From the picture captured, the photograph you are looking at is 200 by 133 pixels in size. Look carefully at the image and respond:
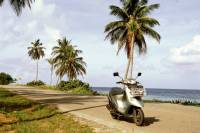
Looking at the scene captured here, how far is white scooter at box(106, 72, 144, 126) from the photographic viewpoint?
10.6 metres

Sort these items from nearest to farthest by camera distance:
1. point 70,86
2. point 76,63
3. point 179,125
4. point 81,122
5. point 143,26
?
point 179,125, point 81,122, point 143,26, point 70,86, point 76,63

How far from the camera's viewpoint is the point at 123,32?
34.8 meters

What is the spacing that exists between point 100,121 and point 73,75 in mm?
45047

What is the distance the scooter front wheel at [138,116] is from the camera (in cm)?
1045

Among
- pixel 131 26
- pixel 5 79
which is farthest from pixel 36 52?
pixel 131 26

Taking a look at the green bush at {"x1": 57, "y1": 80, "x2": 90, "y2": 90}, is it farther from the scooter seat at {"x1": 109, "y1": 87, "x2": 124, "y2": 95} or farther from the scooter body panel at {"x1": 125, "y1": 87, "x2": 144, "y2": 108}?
the scooter body panel at {"x1": 125, "y1": 87, "x2": 144, "y2": 108}

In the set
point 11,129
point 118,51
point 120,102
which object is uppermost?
point 118,51

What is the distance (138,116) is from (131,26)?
23422 mm

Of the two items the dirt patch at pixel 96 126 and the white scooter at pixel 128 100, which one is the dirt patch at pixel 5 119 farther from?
the white scooter at pixel 128 100

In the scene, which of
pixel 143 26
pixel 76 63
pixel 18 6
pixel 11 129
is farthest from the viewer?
pixel 76 63

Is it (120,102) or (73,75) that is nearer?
(120,102)

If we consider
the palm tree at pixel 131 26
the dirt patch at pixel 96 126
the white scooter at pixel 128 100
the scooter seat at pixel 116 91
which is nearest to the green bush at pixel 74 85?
the palm tree at pixel 131 26

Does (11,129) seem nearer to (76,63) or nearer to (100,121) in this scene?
(100,121)

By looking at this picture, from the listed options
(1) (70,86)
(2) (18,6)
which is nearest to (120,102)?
(2) (18,6)
